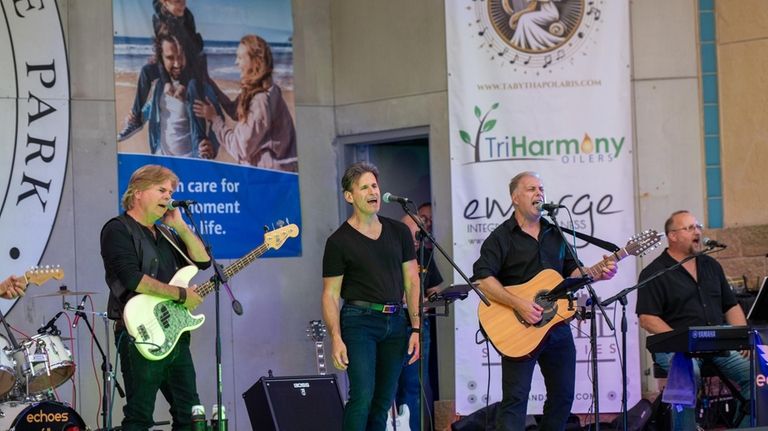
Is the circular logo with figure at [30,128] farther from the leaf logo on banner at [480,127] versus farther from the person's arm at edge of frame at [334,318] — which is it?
the person's arm at edge of frame at [334,318]

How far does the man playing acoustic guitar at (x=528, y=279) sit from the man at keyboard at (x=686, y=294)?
117 centimetres

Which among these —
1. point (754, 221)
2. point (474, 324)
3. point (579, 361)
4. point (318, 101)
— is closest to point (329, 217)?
point (318, 101)

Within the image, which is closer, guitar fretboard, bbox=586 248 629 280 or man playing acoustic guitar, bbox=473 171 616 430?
man playing acoustic guitar, bbox=473 171 616 430

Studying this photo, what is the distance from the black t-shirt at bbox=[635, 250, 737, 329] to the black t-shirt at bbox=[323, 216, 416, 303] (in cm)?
233

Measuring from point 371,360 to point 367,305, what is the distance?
32 centimetres

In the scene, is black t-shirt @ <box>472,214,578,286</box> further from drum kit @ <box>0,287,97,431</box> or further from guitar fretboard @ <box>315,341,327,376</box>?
drum kit @ <box>0,287,97,431</box>

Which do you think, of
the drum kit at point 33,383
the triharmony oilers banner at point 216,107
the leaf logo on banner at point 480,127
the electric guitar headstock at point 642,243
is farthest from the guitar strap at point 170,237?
the leaf logo on banner at point 480,127

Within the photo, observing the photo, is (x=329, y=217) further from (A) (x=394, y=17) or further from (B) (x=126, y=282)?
(B) (x=126, y=282)

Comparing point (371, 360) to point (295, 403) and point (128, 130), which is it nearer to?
point (295, 403)

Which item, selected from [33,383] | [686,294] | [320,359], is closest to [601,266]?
[686,294]

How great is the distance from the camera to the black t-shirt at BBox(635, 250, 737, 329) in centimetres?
820

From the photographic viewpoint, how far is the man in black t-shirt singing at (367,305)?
6617mm

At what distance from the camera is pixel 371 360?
6648 millimetres

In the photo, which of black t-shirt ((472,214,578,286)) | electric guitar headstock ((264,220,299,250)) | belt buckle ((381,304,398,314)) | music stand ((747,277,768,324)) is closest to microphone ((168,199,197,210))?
electric guitar headstock ((264,220,299,250))
